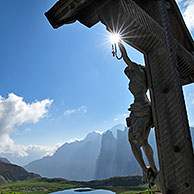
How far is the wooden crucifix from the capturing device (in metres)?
2.10

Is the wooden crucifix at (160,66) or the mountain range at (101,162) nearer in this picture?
the wooden crucifix at (160,66)

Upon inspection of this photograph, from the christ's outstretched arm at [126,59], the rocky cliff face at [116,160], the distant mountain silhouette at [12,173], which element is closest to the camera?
the christ's outstretched arm at [126,59]

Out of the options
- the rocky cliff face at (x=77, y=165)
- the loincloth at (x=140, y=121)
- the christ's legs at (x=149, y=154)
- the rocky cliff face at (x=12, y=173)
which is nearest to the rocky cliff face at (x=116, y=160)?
the rocky cliff face at (x=77, y=165)

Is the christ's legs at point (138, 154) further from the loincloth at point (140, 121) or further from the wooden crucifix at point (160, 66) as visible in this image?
A: the wooden crucifix at point (160, 66)

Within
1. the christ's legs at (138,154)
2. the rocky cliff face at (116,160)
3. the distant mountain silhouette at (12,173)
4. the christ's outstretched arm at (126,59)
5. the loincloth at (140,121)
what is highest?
the rocky cliff face at (116,160)

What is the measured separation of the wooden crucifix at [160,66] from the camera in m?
2.10

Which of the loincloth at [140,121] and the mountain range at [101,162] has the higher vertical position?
the mountain range at [101,162]

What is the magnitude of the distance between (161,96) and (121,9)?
3.67 ft

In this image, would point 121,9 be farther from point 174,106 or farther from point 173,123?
point 173,123

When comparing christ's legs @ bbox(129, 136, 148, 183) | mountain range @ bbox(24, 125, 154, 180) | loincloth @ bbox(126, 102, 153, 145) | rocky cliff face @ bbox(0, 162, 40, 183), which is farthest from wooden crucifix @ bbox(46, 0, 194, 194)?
mountain range @ bbox(24, 125, 154, 180)

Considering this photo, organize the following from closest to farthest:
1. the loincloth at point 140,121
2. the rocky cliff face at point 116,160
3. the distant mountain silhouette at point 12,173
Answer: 1. the loincloth at point 140,121
2. the distant mountain silhouette at point 12,173
3. the rocky cliff face at point 116,160

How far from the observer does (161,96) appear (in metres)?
2.41

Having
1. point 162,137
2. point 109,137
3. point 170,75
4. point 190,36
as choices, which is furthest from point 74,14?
point 109,137

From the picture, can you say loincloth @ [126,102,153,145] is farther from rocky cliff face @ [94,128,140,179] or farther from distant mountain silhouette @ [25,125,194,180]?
rocky cliff face @ [94,128,140,179]
